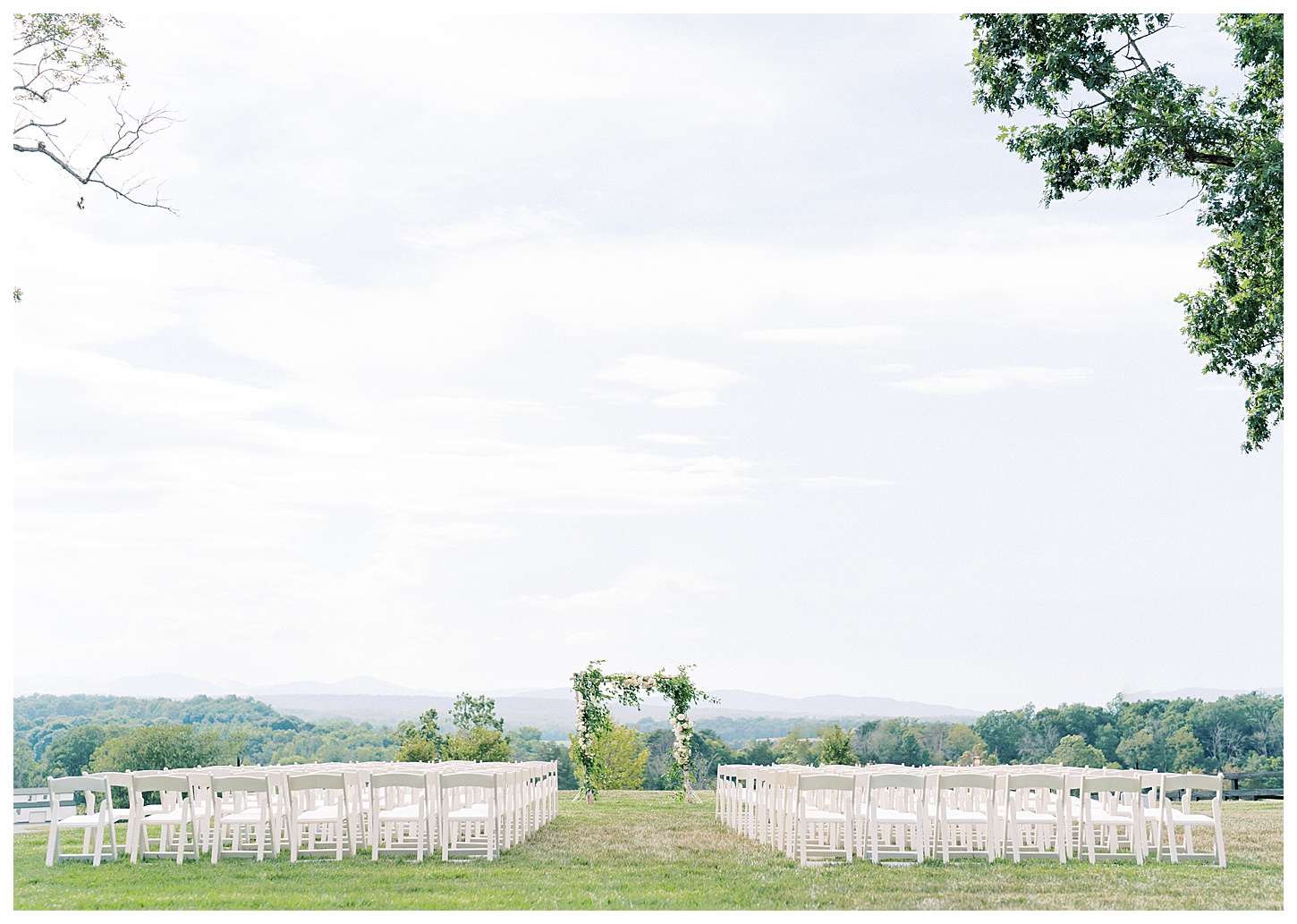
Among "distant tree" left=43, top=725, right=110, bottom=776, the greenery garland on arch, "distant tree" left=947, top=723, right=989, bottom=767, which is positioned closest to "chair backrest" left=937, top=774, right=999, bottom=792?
the greenery garland on arch

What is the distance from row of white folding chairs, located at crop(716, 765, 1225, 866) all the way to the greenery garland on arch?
6818mm

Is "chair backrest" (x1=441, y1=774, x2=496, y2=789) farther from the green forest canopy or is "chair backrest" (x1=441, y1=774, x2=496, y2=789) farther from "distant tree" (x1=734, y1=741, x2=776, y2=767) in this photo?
the green forest canopy

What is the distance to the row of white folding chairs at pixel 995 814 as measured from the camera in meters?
8.82

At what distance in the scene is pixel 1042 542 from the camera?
47.8 meters

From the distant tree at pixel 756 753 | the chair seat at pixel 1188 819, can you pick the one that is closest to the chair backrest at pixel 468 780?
the chair seat at pixel 1188 819

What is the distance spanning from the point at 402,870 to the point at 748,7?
21.8ft

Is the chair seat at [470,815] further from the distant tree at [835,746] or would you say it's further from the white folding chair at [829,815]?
the distant tree at [835,746]

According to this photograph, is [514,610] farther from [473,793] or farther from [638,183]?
[473,793]

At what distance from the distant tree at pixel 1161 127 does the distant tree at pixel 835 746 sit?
1130 centimetres

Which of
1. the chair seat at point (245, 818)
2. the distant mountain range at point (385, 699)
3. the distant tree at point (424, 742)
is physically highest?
the chair seat at point (245, 818)

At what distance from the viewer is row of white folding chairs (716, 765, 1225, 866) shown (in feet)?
28.9

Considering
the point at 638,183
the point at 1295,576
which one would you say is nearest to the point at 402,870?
the point at 1295,576

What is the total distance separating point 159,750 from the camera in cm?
2727

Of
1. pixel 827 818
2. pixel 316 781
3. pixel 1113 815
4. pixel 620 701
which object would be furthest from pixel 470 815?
pixel 620 701
